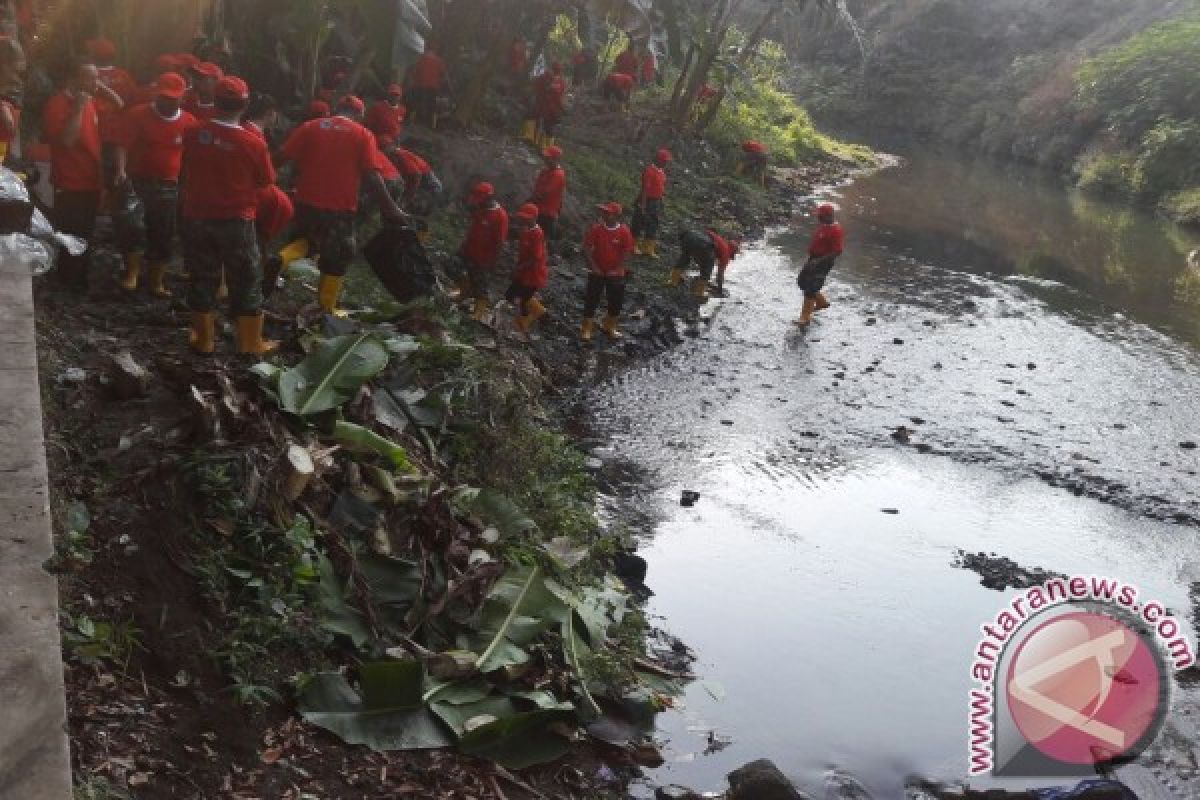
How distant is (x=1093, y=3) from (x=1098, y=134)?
12.8 meters

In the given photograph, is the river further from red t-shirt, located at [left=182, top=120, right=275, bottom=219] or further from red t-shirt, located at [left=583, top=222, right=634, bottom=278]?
red t-shirt, located at [left=182, top=120, right=275, bottom=219]

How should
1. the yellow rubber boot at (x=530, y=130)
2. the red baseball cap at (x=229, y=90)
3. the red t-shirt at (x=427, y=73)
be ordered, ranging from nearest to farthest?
the red baseball cap at (x=229, y=90) < the red t-shirt at (x=427, y=73) < the yellow rubber boot at (x=530, y=130)

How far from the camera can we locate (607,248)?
12078 millimetres

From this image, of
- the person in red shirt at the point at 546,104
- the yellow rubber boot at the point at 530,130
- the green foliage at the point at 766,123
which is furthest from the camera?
the green foliage at the point at 766,123

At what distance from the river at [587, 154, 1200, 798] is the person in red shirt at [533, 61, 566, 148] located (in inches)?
152

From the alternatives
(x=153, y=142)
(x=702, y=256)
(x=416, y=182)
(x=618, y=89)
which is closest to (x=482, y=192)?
(x=416, y=182)

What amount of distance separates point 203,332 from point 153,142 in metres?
1.60

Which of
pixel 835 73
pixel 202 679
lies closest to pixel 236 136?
pixel 202 679

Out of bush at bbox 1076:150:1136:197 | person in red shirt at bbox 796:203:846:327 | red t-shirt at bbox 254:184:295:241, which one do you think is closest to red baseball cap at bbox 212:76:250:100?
red t-shirt at bbox 254:184:295:241

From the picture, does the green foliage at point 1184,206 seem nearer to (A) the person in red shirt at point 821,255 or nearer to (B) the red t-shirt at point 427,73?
(A) the person in red shirt at point 821,255

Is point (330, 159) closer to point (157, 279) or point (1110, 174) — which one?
point (157, 279)

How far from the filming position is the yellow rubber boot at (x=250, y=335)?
711 centimetres

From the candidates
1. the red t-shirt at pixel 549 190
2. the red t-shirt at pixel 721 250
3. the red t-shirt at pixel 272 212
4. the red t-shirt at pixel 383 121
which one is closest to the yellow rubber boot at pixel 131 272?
the red t-shirt at pixel 272 212

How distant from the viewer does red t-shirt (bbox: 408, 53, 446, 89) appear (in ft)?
50.9
